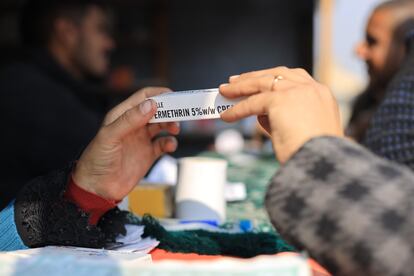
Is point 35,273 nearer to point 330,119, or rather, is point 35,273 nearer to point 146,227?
point 330,119

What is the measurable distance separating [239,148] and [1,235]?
8.44 ft

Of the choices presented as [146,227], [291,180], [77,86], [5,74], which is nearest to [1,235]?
[146,227]

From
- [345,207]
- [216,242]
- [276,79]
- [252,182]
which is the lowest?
[252,182]

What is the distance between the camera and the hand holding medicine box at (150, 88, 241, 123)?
0.89 m

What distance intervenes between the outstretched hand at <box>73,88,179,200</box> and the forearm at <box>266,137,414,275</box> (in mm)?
385

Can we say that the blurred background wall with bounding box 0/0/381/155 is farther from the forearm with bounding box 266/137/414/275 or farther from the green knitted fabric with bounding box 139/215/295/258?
the forearm with bounding box 266/137/414/275

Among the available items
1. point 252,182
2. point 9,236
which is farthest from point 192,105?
point 252,182

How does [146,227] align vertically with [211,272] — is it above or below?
below

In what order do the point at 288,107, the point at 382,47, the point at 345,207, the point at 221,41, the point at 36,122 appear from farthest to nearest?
the point at 221,41 < the point at 382,47 < the point at 36,122 < the point at 288,107 < the point at 345,207

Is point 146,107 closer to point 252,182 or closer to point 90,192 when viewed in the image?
point 90,192

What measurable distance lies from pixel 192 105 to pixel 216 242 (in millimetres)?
325

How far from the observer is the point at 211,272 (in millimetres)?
531

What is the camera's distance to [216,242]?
3.78 feet

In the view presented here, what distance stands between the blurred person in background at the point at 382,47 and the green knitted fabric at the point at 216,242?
A: 1338 mm
